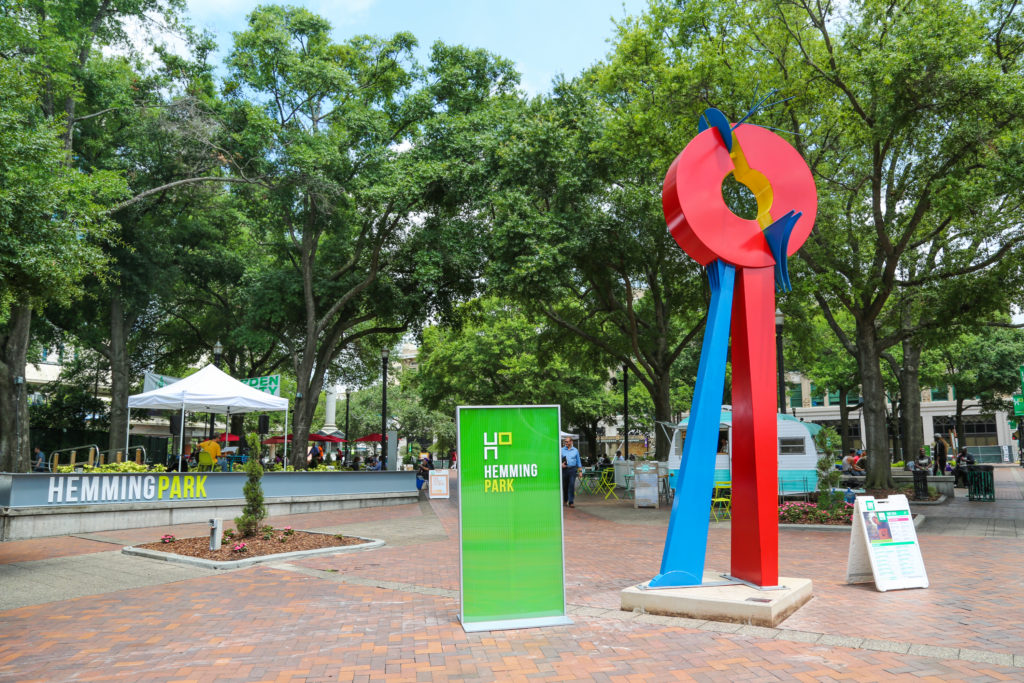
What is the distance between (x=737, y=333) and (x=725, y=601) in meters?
2.87

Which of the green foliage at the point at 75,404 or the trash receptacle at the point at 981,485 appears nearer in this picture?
the trash receptacle at the point at 981,485

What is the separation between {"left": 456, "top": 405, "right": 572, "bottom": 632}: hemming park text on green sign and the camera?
22.1 feet

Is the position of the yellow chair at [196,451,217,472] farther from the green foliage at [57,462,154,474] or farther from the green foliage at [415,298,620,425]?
the green foliage at [415,298,620,425]

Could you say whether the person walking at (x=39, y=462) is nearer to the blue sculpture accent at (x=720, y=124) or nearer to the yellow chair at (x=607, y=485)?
the yellow chair at (x=607, y=485)

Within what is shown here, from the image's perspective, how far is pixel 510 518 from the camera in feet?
22.5

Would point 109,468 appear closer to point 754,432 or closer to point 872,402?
point 754,432

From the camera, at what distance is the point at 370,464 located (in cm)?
3269

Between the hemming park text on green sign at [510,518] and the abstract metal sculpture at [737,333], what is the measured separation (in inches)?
54.7

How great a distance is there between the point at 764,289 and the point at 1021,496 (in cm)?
1872

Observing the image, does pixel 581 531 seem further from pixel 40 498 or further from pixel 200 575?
pixel 40 498

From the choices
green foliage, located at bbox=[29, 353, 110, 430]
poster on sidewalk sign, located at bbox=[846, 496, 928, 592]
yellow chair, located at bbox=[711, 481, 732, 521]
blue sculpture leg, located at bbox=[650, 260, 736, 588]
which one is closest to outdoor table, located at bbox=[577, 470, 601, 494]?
yellow chair, located at bbox=[711, 481, 732, 521]

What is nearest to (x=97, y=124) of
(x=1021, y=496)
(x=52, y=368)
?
(x=1021, y=496)

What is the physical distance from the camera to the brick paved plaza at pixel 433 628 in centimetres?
546

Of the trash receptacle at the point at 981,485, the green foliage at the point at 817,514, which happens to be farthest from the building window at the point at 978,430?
the green foliage at the point at 817,514
